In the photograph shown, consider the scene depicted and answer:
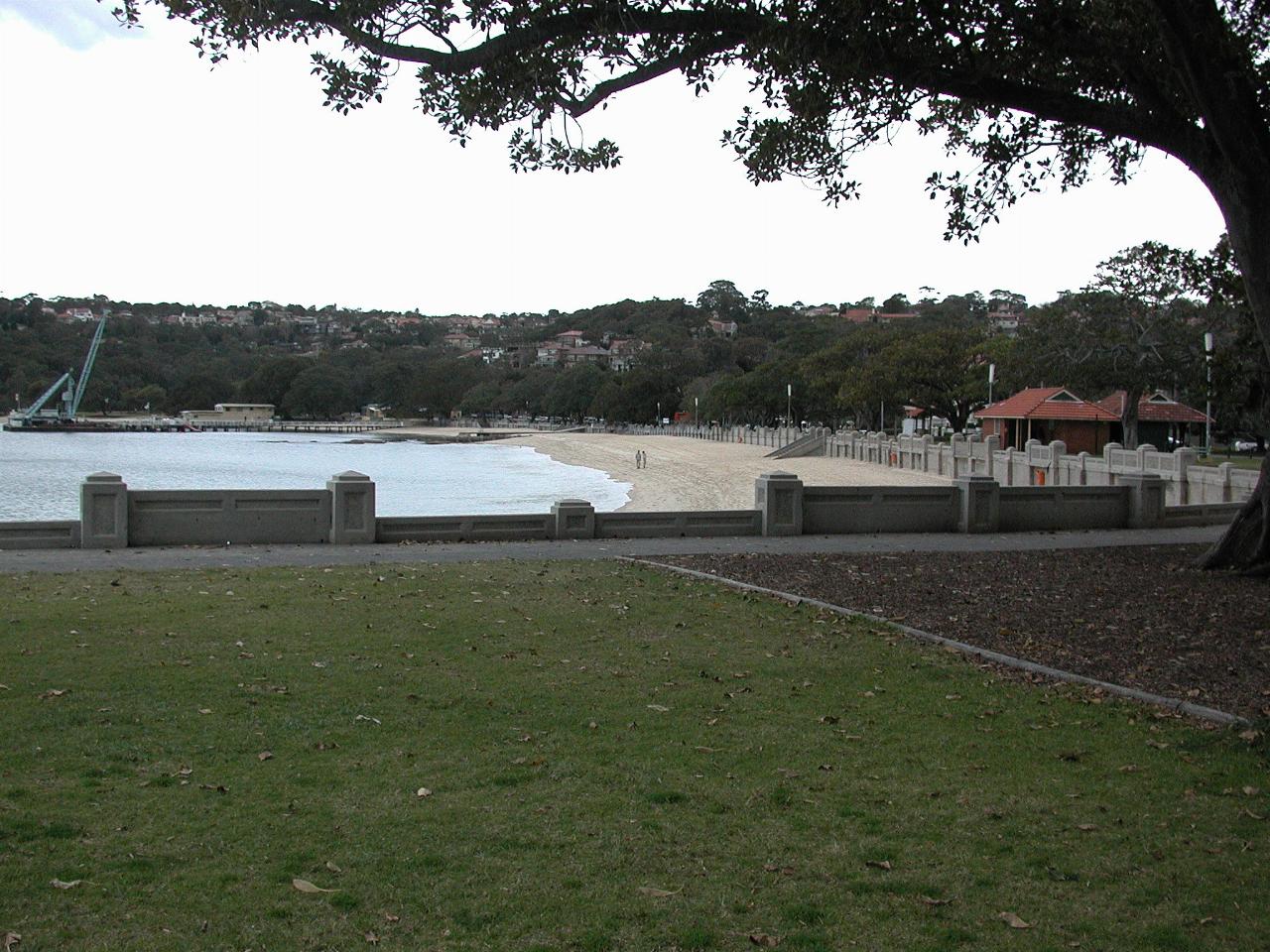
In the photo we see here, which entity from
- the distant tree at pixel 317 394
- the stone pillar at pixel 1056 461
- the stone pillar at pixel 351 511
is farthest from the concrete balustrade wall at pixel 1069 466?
the distant tree at pixel 317 394

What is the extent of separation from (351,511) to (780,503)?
7642 millimetres

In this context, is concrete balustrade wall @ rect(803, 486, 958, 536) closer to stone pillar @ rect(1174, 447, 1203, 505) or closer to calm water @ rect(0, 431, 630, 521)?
calm water @ rect(0, 431, 630, 521)

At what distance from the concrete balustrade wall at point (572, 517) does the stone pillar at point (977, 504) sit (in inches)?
0.8

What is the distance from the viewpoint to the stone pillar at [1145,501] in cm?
2414

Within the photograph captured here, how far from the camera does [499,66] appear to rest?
12367 mm

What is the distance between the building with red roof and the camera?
60750mm

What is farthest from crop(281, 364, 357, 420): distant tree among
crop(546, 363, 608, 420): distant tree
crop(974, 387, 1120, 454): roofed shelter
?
crop(974, 387, 1120, 454): roofed shelter

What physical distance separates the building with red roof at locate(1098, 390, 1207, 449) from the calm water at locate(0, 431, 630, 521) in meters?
26.9

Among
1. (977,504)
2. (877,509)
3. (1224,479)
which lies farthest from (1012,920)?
(1224,479)

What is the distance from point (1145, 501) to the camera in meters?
24.2

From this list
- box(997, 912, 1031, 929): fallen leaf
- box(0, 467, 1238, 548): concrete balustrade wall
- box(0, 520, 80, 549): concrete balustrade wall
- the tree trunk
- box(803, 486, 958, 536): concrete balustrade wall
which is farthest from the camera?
box(803, 486, 958, 536): concrete balustrade wall

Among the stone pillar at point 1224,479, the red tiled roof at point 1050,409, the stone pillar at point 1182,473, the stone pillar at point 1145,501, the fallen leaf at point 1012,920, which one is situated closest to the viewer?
the fallen leaf at point 1012,920

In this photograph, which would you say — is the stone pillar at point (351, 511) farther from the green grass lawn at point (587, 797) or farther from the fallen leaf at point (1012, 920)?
the fallen leaf at point (1012, 920)

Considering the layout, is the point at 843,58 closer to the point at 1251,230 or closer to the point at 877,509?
the point at 1251,230
